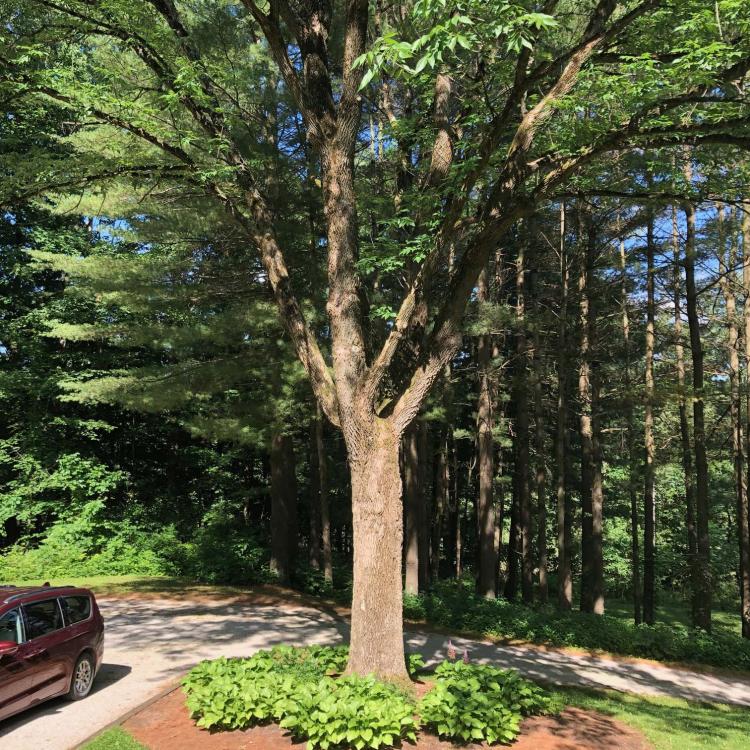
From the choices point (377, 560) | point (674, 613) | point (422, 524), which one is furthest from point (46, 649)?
point (674, 613)

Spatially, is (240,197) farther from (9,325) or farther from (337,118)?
(9,325)

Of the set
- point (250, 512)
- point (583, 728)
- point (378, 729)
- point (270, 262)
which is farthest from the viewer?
point (250, 512)

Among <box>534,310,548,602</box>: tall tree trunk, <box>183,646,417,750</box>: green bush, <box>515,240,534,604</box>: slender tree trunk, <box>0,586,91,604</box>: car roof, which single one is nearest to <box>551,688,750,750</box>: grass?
<box>183,646,417,750</box>: green bush

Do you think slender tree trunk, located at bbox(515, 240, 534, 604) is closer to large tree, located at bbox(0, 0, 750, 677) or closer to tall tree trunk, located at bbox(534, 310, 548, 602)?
tall tree trunk, located at bbox(534, 310, 548, 602)

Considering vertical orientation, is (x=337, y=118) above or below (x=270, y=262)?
above

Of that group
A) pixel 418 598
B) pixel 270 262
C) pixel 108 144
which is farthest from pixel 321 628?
pixel 108 144

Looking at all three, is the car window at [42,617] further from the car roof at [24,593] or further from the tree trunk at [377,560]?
the tree trunk at [377,560]

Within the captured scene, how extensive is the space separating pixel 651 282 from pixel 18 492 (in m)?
21.0

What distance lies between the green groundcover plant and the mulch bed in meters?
0.13

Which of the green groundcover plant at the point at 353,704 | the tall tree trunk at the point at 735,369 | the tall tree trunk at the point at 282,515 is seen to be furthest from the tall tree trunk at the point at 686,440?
the tall tree trunk at the point at 282,515

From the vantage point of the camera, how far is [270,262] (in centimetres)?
801

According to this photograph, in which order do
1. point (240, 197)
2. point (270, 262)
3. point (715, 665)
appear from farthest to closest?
point (715, 665) < point (240, 197) < point (270, 262)

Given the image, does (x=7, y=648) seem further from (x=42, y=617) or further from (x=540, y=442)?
(x=540, y=442)

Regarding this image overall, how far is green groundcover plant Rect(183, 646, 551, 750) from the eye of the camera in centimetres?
565
